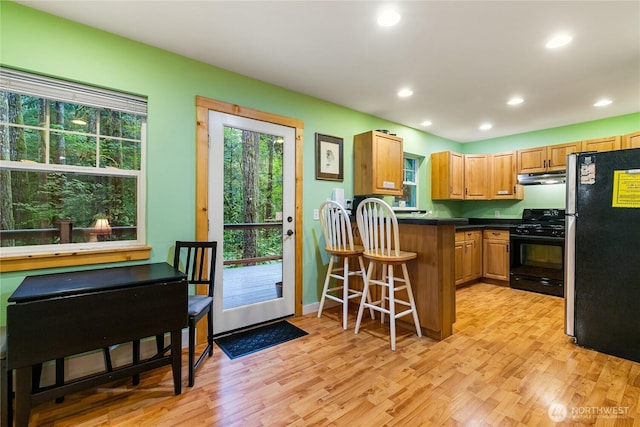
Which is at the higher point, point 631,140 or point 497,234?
point 631,140

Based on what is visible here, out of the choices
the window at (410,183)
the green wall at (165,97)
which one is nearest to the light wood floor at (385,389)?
the green wall at (165,97)

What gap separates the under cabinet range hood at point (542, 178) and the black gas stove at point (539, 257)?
463mm

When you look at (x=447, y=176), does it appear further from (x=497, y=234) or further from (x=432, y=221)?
(x=432, y=221)

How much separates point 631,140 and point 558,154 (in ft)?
2.37

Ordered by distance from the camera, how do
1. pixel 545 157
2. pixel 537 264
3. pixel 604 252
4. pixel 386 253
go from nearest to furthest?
pixel 604 252 < pixel 386 253 < pixel 537 264 < pixel 545 157

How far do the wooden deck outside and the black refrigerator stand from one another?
2580mm

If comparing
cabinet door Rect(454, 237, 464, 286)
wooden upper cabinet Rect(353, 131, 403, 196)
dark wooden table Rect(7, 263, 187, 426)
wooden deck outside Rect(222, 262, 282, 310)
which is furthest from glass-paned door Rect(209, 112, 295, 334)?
cabinet door Rect(454, 237, 464, 286)

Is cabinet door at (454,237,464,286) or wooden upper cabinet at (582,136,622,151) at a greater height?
wooden upper cabinet at (582,136,622,151)

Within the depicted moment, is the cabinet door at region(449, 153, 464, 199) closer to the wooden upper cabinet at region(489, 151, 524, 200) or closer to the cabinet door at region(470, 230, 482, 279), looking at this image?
the wooden upper cabinet at region(489, 151, 524, 200)

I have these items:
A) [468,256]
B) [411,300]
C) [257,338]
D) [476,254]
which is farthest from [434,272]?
[476,254]

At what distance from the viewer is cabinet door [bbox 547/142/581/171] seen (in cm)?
399

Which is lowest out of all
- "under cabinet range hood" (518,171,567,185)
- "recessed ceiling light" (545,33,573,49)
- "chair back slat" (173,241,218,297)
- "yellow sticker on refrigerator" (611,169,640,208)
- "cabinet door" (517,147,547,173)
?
"chair back slat" (173,241,218,297)

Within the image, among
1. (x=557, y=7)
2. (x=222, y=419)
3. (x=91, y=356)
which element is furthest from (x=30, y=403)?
(x=557, y=7)

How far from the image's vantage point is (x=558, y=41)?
2156 mm
